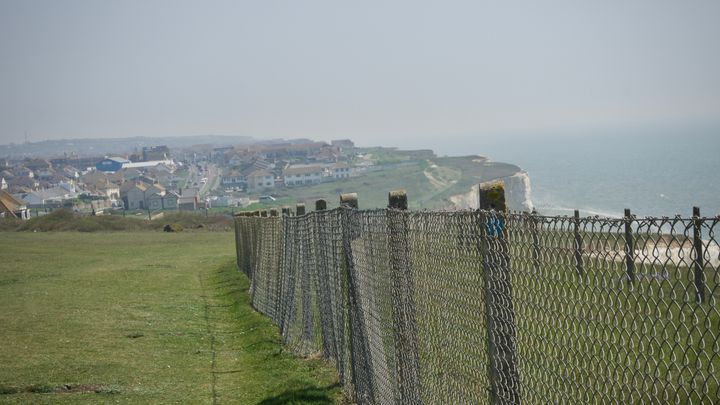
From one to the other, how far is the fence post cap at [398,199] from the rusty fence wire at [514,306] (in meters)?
0.28

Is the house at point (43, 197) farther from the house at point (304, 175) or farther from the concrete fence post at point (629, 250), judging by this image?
the concrete fence post at point (629, 250)

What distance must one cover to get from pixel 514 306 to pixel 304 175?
184 metres

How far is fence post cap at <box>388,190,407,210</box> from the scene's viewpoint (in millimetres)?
7191

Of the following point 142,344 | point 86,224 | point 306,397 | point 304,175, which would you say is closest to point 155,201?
point 304,175

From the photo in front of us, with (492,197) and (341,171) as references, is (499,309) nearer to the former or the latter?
(492,197)

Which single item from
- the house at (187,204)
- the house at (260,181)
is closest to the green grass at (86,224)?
the house at (187,204)

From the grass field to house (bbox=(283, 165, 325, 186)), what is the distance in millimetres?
157866

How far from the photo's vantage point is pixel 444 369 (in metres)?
5.39

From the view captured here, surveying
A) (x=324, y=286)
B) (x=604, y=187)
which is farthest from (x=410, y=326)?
(x=604, y=187)

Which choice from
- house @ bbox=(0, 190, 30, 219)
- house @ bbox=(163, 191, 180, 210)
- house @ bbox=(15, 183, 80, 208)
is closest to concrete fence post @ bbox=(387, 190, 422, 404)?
house @ bbox=(0, 190, 30, 219)

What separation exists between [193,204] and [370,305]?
146m

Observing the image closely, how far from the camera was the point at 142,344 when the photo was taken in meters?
12.7

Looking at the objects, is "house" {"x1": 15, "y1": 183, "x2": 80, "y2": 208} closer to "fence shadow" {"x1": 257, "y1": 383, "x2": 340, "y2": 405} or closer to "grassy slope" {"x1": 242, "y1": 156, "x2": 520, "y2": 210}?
"grassy slope" {"x1": 242, "y1": 156, "x2": 520, "y2": 210}

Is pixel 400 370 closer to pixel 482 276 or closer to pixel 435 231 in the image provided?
pixel 435 231
